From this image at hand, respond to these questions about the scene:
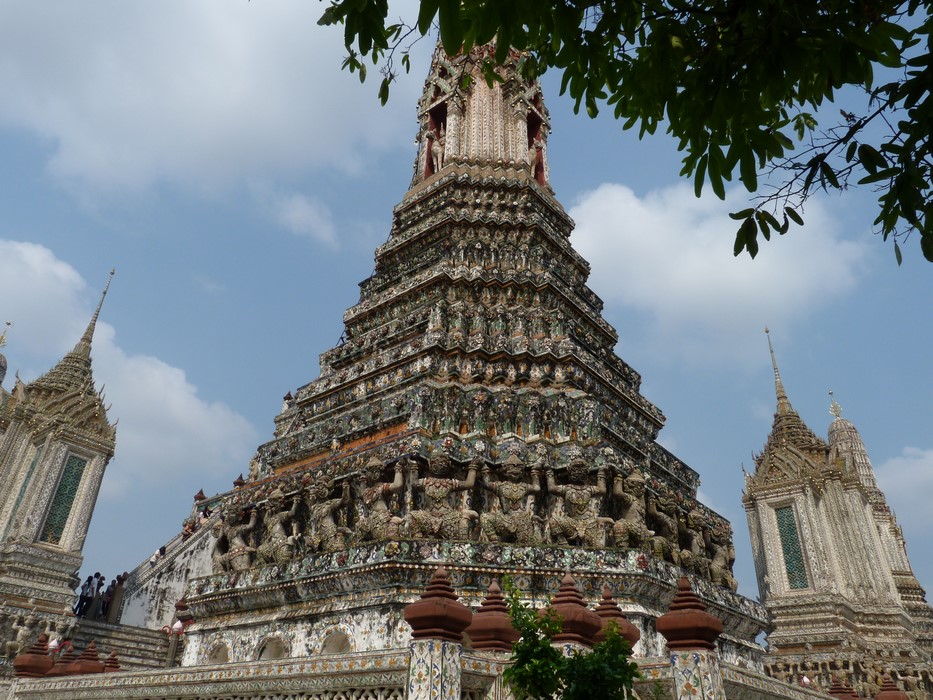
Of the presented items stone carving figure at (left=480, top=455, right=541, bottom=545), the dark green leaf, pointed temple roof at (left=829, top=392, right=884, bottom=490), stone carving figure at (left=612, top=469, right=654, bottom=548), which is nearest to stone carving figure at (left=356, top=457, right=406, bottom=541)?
stone carving figure at (left=480, top=455, right=541, bottom=545)

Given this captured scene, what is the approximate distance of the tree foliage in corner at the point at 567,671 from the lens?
5.32m

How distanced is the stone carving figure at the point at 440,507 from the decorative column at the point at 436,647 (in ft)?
17.8

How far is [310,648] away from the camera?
11.4 metres

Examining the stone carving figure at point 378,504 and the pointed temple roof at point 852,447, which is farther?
the pointed temple roof at point 852,447

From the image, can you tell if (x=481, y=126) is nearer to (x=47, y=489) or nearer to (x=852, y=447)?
(x=47, y=489)

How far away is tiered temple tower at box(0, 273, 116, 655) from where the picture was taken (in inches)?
784

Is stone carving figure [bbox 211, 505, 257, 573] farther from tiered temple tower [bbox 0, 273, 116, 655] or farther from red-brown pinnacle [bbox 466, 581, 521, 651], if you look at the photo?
tiered temple tower [bbox 0, 273, 116, 655]

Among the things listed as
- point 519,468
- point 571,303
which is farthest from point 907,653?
point 519,468

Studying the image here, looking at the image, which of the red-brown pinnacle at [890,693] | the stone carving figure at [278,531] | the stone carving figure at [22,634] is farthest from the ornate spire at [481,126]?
the stone carving figure at [22,634]

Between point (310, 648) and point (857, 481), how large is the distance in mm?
24552

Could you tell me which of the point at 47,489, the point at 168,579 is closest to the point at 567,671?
the point at 168,579

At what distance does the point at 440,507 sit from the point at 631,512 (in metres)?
3.39

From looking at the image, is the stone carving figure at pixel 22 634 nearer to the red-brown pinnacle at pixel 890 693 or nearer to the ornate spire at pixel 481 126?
the ornate spire at pixel 481 126

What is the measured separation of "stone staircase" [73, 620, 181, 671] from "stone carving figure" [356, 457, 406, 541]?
10.5 metres
